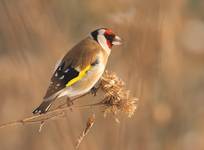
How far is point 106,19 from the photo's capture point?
4.34 meters

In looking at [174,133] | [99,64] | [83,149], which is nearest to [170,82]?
[174,133]

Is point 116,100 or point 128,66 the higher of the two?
point 116,100

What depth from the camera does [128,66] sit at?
151 inches

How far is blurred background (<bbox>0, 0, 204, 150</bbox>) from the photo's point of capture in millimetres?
3434

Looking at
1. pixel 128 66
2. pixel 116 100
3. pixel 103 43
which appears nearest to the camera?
pixel 116 100

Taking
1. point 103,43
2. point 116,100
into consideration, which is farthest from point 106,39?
point 116,100

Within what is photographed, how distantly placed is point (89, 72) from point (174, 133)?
5.29 feet

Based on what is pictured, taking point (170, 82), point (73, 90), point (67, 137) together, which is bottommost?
point (170, 82)

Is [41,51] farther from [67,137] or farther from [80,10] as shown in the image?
[67,137]

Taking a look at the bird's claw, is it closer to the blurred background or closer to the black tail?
the black tail

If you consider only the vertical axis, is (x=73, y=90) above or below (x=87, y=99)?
above

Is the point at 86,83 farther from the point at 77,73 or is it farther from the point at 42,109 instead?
the point at 42,109

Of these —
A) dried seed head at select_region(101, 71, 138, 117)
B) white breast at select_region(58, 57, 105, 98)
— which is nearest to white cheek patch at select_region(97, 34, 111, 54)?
white breast at select_region(58, 57, 105, 98)

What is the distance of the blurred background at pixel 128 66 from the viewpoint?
3.43 metres
